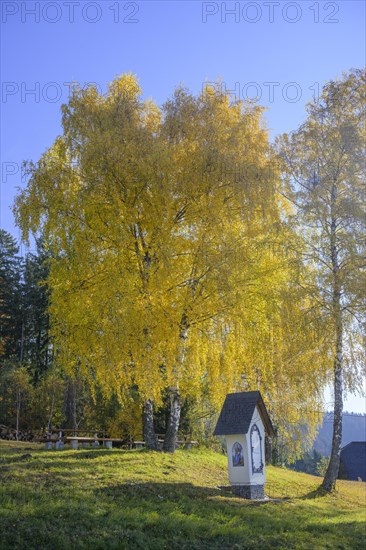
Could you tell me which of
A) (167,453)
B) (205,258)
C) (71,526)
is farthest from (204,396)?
(71,526)

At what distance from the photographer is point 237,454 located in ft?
53.1

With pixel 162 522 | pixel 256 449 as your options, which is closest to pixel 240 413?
pixel 256 449

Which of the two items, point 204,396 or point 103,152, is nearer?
point 103,152

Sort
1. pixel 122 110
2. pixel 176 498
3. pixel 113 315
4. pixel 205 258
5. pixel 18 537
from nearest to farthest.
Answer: pixel 18 537 → pixel 176 498 → pixel 113 315 → pixel 205 258 → pixel 122 110

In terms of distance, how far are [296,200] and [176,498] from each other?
11.0 metres

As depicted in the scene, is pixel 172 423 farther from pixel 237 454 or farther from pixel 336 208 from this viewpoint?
pixel 336 208

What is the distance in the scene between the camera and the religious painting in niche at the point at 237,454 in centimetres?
1608

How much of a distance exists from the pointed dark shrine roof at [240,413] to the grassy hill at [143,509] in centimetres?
168

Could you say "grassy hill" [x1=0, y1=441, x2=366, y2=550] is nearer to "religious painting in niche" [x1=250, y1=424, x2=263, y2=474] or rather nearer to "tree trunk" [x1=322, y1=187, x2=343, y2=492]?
"religious painting in niche" [x1=250, y1=424, x2=263, y2=474]

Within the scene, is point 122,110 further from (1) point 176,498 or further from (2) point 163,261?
(1) point 176,498

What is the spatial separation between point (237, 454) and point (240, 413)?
3.93ft

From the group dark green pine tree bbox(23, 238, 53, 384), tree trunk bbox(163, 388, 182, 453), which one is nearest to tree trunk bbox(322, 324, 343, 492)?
tree trunk bbox(163, 388, 182, 453)

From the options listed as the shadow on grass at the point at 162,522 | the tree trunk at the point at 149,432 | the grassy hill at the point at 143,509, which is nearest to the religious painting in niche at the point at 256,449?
the grassy hill at the point at 143,509

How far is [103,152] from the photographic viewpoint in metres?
18.0
